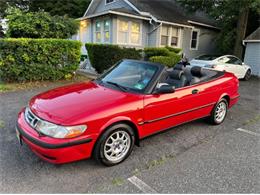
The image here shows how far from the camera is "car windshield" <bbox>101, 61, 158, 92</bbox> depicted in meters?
3.39

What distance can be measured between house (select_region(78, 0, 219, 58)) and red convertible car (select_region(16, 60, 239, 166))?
9240 millimetres

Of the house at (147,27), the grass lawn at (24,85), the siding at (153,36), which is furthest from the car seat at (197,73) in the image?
the siding at (153,36)

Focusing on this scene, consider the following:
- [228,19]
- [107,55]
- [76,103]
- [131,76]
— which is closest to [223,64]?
[107,55]

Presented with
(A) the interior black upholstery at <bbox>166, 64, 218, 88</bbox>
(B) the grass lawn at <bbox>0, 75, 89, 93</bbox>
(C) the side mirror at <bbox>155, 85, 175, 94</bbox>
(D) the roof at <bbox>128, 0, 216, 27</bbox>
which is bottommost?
(B) the grass lawn at <bbox>0, 75, 89, 93</bbox>

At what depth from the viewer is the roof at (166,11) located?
14.1 meters

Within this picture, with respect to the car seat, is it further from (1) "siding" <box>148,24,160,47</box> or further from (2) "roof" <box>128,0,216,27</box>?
(2) "roof" <box>128,0,216,27</box>

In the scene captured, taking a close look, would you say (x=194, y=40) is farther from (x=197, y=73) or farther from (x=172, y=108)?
(x=172, y=108)

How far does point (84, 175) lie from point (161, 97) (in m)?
1.58

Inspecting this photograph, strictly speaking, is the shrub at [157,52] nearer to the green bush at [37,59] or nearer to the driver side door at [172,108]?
the green bush at [37,59]

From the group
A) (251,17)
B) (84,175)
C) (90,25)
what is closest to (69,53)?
(84,175)

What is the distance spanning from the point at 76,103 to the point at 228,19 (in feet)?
48.0

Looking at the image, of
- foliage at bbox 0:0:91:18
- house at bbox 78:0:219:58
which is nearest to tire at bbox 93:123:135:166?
house at bbox 78:0:219:58

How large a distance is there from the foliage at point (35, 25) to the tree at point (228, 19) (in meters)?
9.34

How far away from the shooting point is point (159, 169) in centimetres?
283
